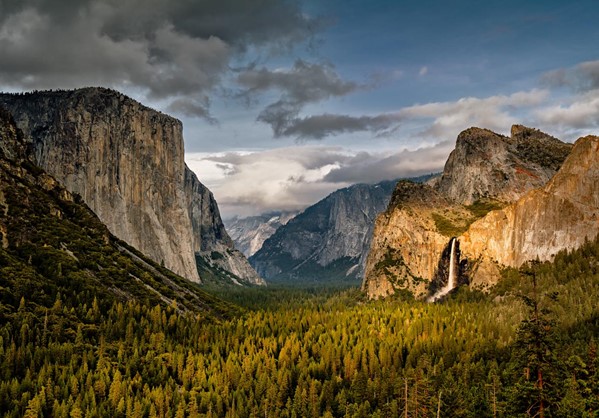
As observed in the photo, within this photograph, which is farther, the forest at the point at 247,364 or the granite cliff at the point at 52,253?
the granite cliff at the point at 52,253

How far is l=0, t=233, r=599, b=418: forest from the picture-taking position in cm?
9412

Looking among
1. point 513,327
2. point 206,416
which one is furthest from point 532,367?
point 513,327

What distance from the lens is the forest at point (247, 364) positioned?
94125 mm

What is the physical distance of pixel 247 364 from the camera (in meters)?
130

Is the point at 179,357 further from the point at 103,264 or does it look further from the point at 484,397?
the point at 484,397

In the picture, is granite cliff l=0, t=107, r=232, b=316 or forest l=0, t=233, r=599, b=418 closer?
forest l=0, t=233, r=599, b=418

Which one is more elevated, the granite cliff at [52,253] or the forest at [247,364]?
the granite cliff at [52,253]

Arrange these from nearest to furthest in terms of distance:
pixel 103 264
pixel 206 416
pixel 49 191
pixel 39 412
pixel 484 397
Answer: pixel 39 412, pixel 206 416, pixel 484 397, pixel 103 264, pixel 49 191

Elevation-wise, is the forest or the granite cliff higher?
the granite cliff

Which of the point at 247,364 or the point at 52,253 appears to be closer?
the point at 247,364

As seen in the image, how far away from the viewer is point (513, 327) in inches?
6969

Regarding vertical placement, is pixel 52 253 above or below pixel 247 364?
above

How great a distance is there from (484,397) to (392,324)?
7946 cm

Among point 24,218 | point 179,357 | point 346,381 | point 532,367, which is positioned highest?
point 24,218
